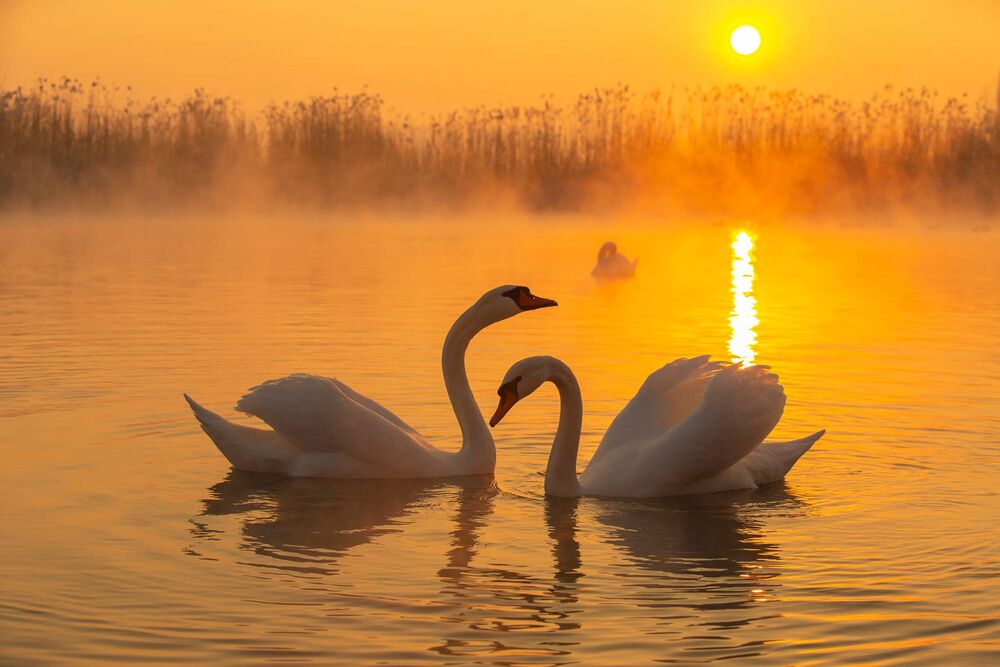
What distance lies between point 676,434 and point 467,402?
4.59 feet

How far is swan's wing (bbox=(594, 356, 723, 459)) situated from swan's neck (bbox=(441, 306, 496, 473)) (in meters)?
0.61

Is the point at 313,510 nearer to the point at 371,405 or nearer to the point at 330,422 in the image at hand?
the point at 330,422

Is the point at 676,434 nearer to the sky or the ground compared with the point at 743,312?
nearer to the ground

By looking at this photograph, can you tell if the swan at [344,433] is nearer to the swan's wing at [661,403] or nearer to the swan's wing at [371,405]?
the swan's wing at [371,405]

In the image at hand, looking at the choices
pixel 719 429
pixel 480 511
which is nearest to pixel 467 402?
pixel 480 511

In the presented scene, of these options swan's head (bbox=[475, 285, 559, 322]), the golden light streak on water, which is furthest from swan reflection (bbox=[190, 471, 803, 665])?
the golden light streak on water

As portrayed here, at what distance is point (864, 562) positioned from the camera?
633 cm

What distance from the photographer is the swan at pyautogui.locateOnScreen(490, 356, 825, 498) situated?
A: 728 centimetres

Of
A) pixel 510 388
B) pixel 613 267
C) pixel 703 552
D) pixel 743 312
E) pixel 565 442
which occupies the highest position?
pixel 613 267

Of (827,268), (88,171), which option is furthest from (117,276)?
(88,171)

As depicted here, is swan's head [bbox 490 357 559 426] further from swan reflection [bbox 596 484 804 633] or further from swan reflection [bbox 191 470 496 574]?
swan reflection [bbox 596 484 804 633]

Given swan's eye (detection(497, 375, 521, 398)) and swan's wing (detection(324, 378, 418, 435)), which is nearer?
swan's eye (detection(497, 375, 521, 398))

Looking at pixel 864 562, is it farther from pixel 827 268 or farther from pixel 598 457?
pixel 827 268

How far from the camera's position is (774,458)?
7938 millimetres
